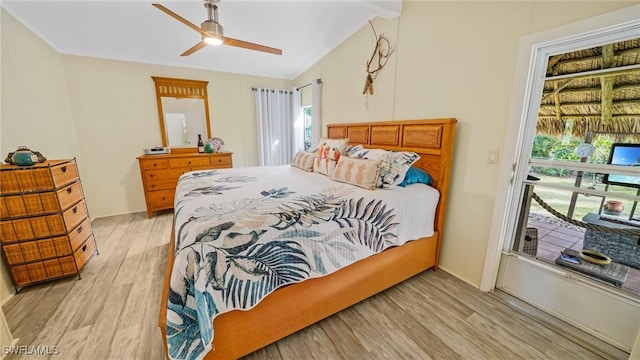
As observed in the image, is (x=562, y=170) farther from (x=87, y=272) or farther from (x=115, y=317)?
(x=87, y=272)

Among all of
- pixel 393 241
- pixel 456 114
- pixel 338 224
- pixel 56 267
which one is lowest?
pixel 56 267

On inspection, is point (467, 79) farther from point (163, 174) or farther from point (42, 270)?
point (163, 174)

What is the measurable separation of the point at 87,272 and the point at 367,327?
258 centimetres

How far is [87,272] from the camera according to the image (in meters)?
2.12

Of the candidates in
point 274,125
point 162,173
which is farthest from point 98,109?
point 274,125

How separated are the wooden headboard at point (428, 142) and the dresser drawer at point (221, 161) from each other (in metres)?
2.58

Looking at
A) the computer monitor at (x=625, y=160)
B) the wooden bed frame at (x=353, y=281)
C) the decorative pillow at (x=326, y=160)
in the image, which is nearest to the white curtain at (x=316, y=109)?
the decorative pillow at (x=326, y=160)

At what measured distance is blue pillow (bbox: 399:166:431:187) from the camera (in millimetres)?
2049

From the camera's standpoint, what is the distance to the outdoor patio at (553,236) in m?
1.60

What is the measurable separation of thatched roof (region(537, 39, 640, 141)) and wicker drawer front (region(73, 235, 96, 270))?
3945 millimetres

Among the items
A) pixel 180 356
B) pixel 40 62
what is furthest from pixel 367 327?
pixel 40 62

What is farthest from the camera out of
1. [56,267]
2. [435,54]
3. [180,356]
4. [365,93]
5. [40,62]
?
[365,93]


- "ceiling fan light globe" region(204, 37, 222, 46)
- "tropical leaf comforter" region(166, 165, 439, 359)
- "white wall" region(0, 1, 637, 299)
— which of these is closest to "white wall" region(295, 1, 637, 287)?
"white wall" region(0, 1, 637, 299)

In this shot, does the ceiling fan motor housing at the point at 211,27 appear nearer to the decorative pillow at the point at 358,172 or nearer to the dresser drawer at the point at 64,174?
the decorative pillow at the point at 358,172
